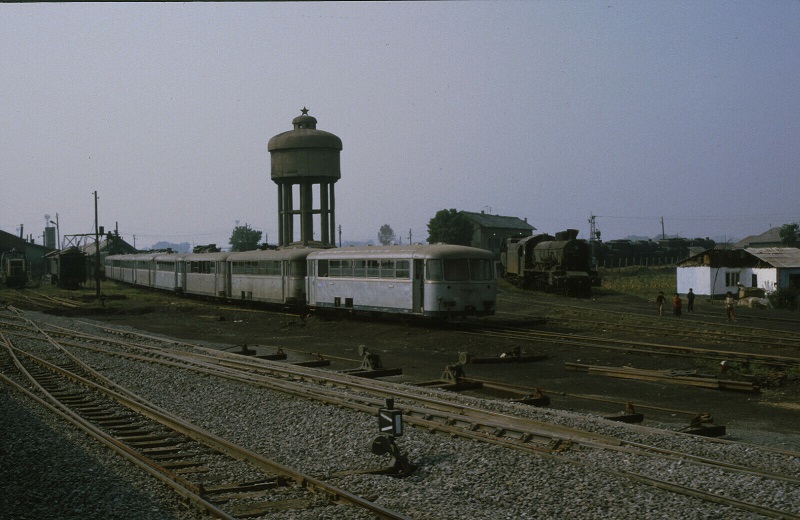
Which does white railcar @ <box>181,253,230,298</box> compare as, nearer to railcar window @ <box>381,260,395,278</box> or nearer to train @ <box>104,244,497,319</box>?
train @ <box>104,244,497,319</box>

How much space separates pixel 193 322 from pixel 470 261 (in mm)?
12595

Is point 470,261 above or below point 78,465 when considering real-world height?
above

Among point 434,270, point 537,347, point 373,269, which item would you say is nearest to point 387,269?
point 373,269

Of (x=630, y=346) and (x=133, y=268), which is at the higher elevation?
(x=133, y=268)

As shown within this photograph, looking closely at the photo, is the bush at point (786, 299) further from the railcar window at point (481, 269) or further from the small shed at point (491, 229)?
the small shed at point (491, 229)

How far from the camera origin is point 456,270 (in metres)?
22.9

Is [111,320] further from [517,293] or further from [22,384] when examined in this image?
[517,293]

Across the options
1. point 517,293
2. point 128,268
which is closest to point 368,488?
point 517,293

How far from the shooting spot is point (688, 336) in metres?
21.3

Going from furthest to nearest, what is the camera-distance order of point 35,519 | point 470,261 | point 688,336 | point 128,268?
point 128,268 < point 470,261 < point 688,336 < point 35,519

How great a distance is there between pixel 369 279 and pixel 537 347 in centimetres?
778

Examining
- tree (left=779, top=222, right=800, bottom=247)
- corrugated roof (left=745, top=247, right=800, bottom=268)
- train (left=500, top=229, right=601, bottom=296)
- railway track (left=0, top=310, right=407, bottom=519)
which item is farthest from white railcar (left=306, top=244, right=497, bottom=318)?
tree (left=779, top=222, right=800, bottom=247)

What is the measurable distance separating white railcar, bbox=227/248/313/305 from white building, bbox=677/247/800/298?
2432 centimetres

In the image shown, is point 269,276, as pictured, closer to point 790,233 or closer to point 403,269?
point 403,269
